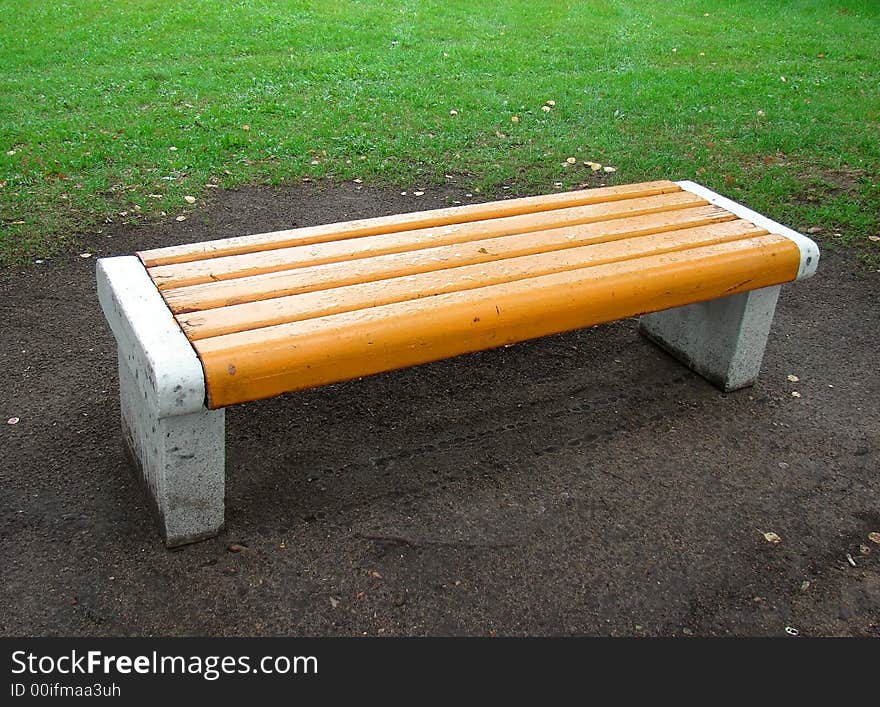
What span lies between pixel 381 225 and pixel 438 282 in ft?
1.47

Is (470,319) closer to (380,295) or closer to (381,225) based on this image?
(380,295)

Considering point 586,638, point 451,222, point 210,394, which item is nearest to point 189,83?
point 451,222

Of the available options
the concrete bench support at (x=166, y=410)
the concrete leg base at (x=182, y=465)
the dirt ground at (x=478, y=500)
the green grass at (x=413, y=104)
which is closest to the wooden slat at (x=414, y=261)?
the concrete bench support at (x=166, y=410)

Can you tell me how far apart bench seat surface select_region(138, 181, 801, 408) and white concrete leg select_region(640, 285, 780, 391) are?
0.58 feet

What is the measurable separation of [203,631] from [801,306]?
2885 mm

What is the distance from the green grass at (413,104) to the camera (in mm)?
4965

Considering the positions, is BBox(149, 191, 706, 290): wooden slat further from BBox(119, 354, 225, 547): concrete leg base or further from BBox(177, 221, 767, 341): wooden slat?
BBox(119, 354, 225, 547): concrete leg base

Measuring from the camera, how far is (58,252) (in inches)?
162

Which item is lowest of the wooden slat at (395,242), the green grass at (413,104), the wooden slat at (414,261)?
the green grass at (413,104)

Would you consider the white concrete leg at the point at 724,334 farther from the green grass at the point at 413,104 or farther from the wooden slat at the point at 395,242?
the green grass at the point at 413,104

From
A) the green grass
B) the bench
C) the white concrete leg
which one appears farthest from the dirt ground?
the green grass

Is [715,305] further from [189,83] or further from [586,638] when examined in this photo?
[189,83]

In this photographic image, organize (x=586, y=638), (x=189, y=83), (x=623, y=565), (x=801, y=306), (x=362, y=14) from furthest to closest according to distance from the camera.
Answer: (x=362, y=14) → (x=189, y=83) → (x=801, y=306) → (x=623, y=565) → (x=586, y=638)

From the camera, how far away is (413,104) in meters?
6.22
